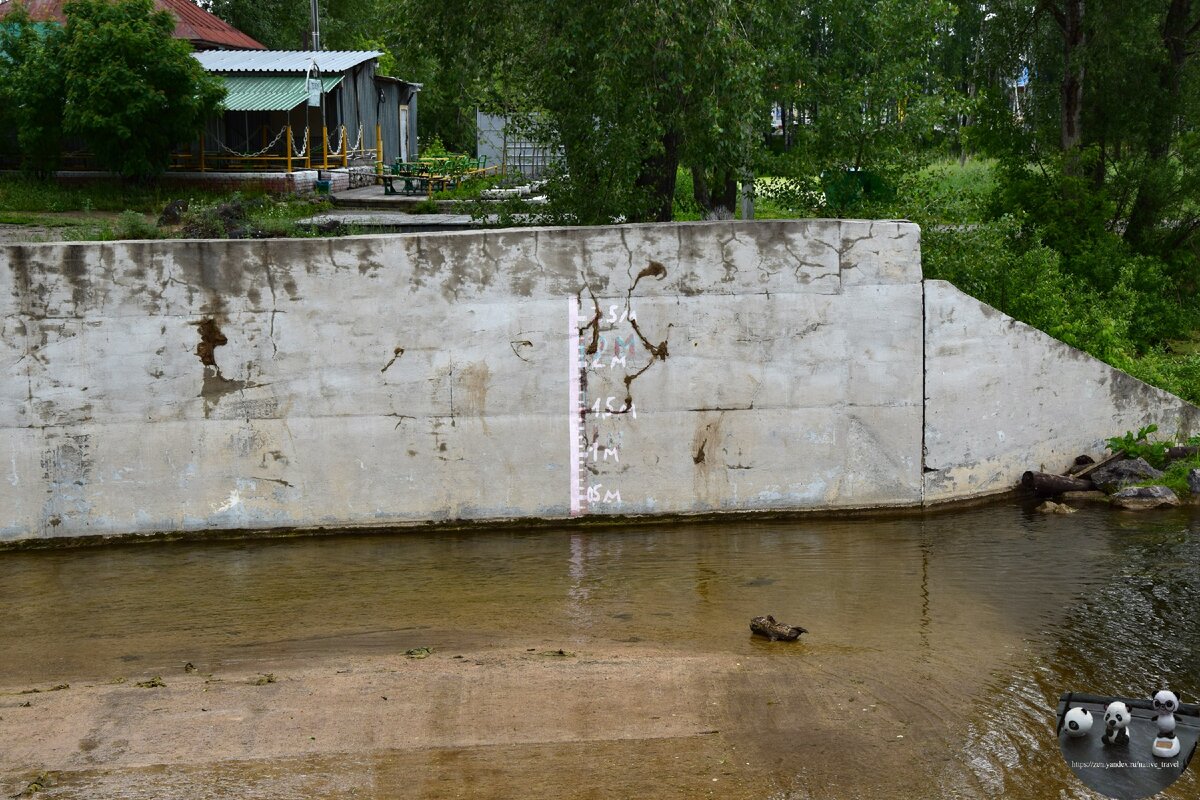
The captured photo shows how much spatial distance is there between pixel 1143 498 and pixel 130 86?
751 inches

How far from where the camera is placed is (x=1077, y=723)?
4.57 m

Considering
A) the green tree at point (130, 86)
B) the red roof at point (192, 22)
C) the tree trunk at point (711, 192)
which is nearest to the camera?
the tree trunk at point (711, 192)

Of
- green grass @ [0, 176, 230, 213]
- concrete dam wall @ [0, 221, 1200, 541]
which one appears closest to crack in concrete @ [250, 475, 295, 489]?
concrete dam wall @ [0, 221, 1200, 541]

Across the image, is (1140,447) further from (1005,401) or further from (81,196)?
(81,196)

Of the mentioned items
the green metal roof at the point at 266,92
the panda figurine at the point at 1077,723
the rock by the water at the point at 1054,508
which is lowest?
the rock by the water at the point at 1054,508

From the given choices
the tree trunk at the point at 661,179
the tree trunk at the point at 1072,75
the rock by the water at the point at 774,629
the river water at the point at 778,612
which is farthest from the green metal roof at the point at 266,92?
the rock by the water at the point at 774,629

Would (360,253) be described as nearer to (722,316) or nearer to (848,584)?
(722,316)

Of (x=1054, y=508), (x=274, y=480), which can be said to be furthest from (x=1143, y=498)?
(x=274, y=480)

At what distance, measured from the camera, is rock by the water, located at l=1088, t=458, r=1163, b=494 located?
408 inches

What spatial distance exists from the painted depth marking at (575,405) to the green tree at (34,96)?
1726 centimetres

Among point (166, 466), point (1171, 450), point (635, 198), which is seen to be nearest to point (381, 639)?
point (166, 466)

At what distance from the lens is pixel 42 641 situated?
768cm

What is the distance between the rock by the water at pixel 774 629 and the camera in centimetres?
Result: 750

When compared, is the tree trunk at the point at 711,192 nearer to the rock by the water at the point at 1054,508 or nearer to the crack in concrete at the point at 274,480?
the rock by the water at the point at 1054,508
